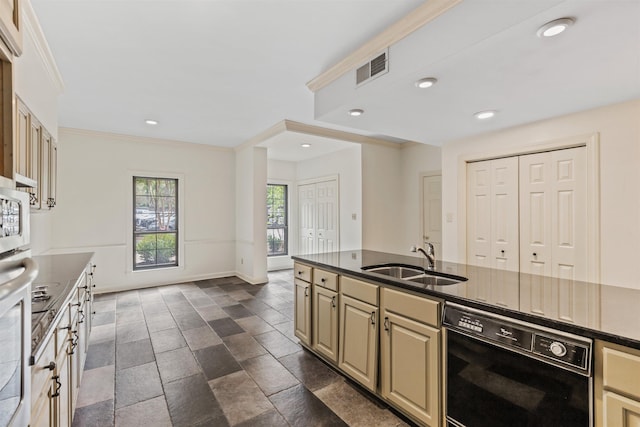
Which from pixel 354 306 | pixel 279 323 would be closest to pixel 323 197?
pixel 279 323

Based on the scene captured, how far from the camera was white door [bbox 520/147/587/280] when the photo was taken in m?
3.02

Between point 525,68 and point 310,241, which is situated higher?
point 525,68

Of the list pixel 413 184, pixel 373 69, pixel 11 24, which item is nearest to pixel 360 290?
pixel 373 69

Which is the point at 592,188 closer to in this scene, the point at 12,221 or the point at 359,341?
the point at 359,341

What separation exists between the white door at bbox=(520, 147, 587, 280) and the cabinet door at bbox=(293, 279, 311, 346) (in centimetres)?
249

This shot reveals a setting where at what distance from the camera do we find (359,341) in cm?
232

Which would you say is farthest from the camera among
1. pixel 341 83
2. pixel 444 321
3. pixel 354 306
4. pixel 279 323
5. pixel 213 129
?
pixel 213 129

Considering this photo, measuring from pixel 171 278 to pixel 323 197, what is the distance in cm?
330

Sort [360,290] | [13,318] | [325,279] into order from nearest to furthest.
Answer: [13,318] < [360,290] < [325,279]

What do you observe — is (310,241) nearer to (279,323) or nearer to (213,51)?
(279,323)

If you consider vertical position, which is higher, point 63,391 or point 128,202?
point 128,202

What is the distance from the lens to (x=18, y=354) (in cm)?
79

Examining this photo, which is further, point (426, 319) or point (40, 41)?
point (40, 41)

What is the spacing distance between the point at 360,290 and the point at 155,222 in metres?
4.79
